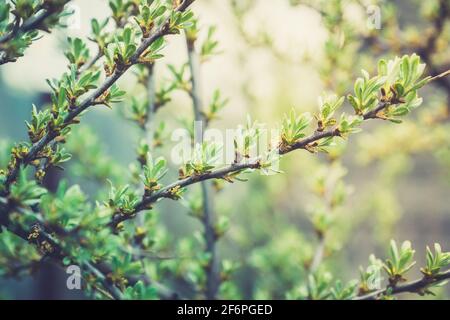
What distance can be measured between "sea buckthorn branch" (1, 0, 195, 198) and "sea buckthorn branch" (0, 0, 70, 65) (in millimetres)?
167

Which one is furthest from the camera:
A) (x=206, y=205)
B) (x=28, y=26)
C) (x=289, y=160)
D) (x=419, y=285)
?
(x=289, y=160)

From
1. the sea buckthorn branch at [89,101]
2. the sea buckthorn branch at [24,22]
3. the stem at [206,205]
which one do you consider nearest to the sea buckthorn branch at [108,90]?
the sea buckthorn branch at [89,101]

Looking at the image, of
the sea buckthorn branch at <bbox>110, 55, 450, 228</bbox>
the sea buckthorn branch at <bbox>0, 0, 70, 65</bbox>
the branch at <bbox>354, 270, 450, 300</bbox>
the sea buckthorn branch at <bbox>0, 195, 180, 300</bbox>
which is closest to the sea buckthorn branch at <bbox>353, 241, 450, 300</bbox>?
the branch at <bbox>354, 270, 450, 300</bbox>

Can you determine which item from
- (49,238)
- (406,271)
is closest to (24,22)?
(49,238)

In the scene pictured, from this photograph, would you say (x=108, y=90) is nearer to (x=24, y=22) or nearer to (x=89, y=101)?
(x=89, y=101)

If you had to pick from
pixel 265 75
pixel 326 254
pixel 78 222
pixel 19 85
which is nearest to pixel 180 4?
pixel 78 222

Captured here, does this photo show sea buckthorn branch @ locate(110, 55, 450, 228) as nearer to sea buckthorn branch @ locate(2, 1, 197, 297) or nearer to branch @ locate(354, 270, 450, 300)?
sea buckthorn branch @ locate(2, 1, 197, 297)

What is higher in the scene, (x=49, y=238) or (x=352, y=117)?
(x=352, y=117)

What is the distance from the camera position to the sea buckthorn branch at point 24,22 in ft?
2.69

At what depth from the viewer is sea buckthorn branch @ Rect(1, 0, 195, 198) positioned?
0.86 meters

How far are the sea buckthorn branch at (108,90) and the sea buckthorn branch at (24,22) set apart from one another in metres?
0.17

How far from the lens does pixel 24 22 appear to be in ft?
2.80

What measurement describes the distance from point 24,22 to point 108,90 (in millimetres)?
228

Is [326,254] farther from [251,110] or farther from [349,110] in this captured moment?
[349,110]
